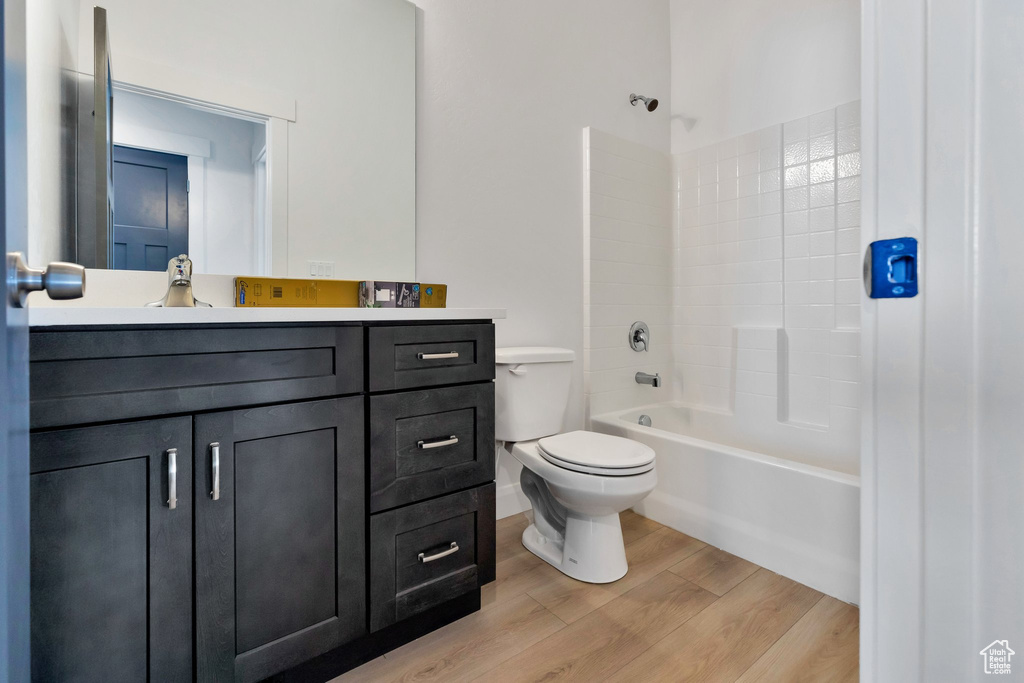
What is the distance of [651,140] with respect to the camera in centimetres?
277

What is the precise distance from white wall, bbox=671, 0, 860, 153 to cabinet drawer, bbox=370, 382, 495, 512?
2.06m

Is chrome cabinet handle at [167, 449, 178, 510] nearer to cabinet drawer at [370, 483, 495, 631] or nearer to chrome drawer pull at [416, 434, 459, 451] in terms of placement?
cabinet drawer at [370, 483, 495, 631]

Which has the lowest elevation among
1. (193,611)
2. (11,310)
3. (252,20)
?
(193,611)

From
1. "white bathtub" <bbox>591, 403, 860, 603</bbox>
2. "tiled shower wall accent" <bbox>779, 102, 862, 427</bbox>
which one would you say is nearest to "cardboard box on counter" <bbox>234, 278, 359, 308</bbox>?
"white bathtub" <bbox>591, 403, 860, 603</bbox>

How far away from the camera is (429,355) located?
53.2 inches

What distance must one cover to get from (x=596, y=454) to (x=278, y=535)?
98cm

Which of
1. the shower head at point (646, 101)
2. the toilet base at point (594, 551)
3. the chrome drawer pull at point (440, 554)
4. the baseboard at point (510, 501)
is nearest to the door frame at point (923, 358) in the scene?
the chrome drawer pull at point (440, 554)

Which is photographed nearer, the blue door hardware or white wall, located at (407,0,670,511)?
the blue door hardware

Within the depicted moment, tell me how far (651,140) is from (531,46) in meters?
0.89

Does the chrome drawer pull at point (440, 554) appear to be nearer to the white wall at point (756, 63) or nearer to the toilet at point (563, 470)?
the toilet at point (563, 470)

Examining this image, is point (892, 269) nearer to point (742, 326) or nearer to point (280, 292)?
point (280, 292)

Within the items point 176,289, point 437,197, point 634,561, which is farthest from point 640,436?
point 176,289

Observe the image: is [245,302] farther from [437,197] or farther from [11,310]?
[11,310]

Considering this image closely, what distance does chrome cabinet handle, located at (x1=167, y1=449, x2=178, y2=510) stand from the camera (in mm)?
969
